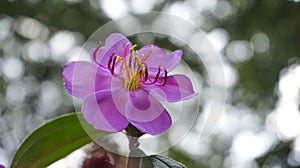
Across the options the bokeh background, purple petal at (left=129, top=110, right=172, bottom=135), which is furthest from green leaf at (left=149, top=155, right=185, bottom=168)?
the bokeh background

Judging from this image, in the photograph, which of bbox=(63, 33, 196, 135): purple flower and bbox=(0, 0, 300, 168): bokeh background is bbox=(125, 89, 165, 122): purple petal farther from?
bbox=(0, 0, 300, 168): bokeh background

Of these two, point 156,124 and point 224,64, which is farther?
point 224,64

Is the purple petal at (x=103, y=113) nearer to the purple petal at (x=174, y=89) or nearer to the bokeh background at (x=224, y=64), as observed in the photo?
the purple petal at (x=174, y=89)

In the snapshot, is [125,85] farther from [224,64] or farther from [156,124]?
[224,64]

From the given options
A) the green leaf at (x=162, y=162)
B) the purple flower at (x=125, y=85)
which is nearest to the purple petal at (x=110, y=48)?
the purple flower at (x=125, y=85)

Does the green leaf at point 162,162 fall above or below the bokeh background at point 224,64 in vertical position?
above

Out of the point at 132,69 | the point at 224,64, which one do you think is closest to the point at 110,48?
the point at 132,69
